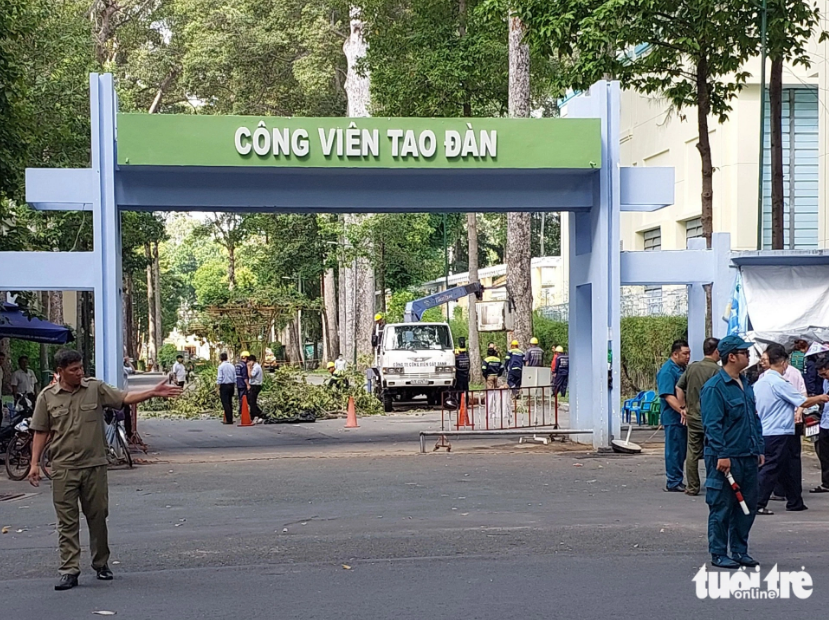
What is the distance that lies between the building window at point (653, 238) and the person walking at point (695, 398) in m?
25.6

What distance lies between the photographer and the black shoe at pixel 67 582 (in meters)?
8.50

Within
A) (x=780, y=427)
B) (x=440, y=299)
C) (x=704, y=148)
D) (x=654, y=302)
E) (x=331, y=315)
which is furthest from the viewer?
(x=331, y=315)

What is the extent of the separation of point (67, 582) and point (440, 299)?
83.9ft

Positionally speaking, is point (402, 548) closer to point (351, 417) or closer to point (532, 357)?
point (351, 417)

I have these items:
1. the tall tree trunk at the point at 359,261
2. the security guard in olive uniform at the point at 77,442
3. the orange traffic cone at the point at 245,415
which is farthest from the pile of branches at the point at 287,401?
the security guard in olive uniform at the point at 77,442

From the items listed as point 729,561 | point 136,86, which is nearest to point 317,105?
point 136,86

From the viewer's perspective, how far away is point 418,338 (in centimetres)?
3250

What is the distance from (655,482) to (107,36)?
108 feet

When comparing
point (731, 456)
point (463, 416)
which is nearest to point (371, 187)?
point (463, 416)

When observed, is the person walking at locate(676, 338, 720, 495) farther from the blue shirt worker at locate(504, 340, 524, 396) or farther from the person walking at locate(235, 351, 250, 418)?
the person walking at locate(235, 351, 250, 418)

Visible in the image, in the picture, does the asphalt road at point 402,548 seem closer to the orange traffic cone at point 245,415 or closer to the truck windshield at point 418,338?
the orange traffic cone at point 245,415

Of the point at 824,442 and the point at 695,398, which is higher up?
the point at 695,398

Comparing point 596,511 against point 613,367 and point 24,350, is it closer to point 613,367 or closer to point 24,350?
point 613,367

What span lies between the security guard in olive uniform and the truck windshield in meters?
23.4
